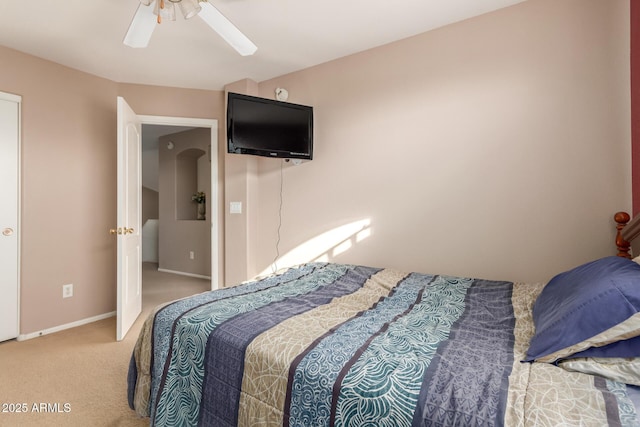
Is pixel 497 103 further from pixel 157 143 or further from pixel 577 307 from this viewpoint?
pixel 157 143

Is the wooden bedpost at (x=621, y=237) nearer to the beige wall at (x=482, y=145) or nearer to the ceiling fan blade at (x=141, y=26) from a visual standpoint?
the beige wall at (x=482, y=145)

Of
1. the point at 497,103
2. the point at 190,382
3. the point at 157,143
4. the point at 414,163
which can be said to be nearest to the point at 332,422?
the point at 190,382

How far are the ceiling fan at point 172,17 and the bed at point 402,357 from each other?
151cm

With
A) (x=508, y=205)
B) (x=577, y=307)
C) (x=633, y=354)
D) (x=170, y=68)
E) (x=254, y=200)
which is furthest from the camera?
(x=254, y=200)

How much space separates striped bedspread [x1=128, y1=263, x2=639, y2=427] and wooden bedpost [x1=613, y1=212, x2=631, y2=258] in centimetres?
44

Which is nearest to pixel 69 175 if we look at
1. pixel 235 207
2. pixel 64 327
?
pixel 64 327

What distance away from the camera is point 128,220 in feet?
9.75

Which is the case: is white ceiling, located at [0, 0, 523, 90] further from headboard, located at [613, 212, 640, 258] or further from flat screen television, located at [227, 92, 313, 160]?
headboard, located at [613, 212, 640, 258]

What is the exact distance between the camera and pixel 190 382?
4.35 ft

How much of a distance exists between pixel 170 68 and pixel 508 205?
9.93ft

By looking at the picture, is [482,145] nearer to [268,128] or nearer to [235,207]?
[268,128]

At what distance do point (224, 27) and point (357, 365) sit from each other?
1915 mm

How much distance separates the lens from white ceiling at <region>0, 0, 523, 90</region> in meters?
2.14

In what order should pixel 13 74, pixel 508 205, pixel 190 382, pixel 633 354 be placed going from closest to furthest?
1. pixel 633 354
2. pixel 190 382
3. pixel 508 205
4. pixel 13 74
